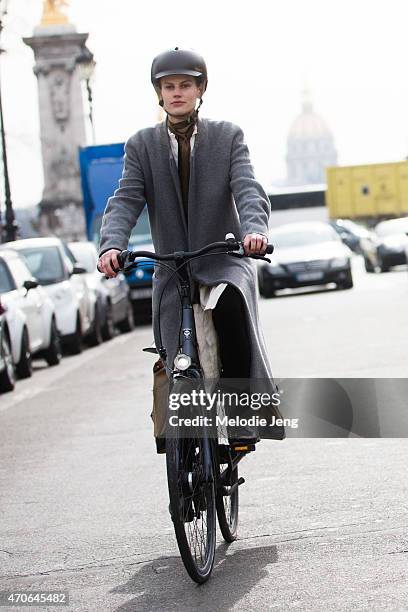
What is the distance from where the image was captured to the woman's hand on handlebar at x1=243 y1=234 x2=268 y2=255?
618 centimetres

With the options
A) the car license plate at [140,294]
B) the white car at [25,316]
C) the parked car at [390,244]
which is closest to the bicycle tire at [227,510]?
the white car at [25,316]

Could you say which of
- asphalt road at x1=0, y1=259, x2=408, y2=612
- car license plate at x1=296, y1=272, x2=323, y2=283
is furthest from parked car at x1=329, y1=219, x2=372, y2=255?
asphalt road at x1=0, y1=259, x2=408, y2=612

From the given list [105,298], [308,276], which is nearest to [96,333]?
[105,298]

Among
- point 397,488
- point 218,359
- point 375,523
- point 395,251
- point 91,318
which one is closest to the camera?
point 218,359

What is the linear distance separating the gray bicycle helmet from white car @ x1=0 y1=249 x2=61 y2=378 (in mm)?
10729

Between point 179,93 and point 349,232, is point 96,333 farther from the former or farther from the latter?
point 349,232

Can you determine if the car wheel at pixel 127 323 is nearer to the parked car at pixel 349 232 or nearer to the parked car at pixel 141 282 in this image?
the parked car at pixel 141 282

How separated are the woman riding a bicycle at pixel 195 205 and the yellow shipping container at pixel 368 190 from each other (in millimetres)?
67233

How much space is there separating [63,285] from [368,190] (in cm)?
5247

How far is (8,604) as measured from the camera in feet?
19.6

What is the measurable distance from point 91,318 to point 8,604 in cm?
1807

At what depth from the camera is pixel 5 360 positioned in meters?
16.8

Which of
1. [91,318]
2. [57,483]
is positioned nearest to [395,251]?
[91,318]

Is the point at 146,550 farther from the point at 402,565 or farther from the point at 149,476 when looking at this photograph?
the point at 149,476
